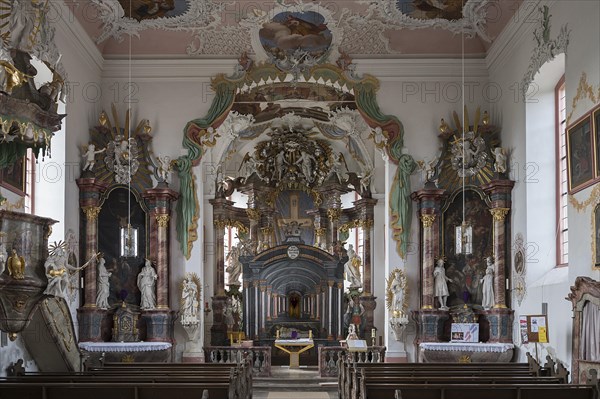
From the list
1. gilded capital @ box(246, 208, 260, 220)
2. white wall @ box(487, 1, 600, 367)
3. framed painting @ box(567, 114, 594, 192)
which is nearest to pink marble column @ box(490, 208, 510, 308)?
white wall @ box(487, 1, 600, 367)

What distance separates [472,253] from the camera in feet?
65.1

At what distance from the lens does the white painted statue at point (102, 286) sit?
19.1m

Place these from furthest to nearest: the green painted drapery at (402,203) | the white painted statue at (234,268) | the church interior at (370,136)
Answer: the white painted statue at (234,268), the green painted drapery at (402,203), the church interior at (370,136)

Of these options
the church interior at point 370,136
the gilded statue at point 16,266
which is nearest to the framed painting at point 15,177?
the church interior at point 370,136

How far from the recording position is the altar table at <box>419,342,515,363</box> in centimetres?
1848

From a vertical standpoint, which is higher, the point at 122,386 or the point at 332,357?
the point at 122,386

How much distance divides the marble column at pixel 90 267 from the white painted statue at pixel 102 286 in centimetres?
12

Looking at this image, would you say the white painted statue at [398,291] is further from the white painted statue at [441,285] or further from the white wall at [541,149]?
the white wall at [541,149]

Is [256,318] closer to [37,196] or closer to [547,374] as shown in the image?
[37,196]

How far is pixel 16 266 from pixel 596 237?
8602 mm

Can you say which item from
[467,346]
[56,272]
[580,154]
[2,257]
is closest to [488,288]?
[467,346]

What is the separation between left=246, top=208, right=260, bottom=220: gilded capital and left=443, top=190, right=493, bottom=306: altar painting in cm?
1072

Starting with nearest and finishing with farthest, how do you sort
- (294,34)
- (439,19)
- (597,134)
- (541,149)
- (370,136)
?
(597,134) → (541,149) → (439,19) → (294,34) → (370,136)

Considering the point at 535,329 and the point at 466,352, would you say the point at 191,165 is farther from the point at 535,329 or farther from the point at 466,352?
the point at 535,329
